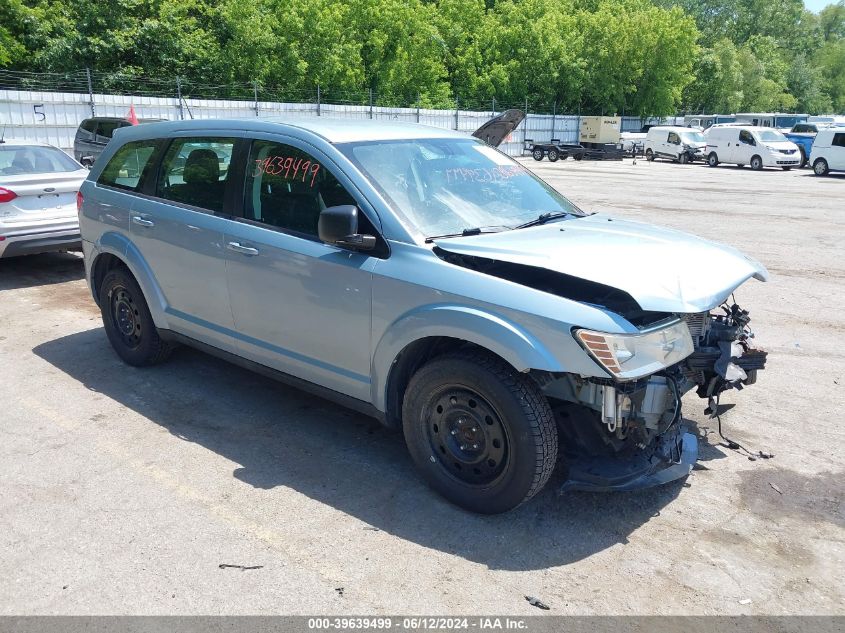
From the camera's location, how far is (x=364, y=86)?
38938mm

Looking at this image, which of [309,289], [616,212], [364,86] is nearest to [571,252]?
[309,289]

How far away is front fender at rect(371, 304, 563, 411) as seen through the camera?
3.32 meters

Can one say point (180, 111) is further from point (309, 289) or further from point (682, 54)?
point (682, 54)

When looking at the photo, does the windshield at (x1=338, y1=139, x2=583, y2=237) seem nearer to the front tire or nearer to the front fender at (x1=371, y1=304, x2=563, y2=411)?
the front fender at (x1=371, y1=304, x2=563, y2=411)

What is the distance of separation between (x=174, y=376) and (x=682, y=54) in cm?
5328

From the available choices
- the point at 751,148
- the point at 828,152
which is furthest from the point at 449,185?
the point at 751,148

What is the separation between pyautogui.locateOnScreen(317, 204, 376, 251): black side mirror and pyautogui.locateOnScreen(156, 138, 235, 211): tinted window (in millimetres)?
1284

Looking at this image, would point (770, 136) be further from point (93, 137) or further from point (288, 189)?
point (288, 189)

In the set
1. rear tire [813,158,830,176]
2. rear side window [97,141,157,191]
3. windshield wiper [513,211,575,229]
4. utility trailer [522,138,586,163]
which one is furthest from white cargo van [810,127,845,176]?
rear side window [97,141,157,191]

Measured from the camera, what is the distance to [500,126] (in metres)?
7.67

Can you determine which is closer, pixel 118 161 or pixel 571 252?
pixel 571 252

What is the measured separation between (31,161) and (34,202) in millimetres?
901

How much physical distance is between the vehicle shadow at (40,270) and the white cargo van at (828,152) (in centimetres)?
2945

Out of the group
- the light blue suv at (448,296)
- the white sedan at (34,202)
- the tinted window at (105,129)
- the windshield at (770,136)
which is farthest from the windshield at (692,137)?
the light blue suv at (448,296)
